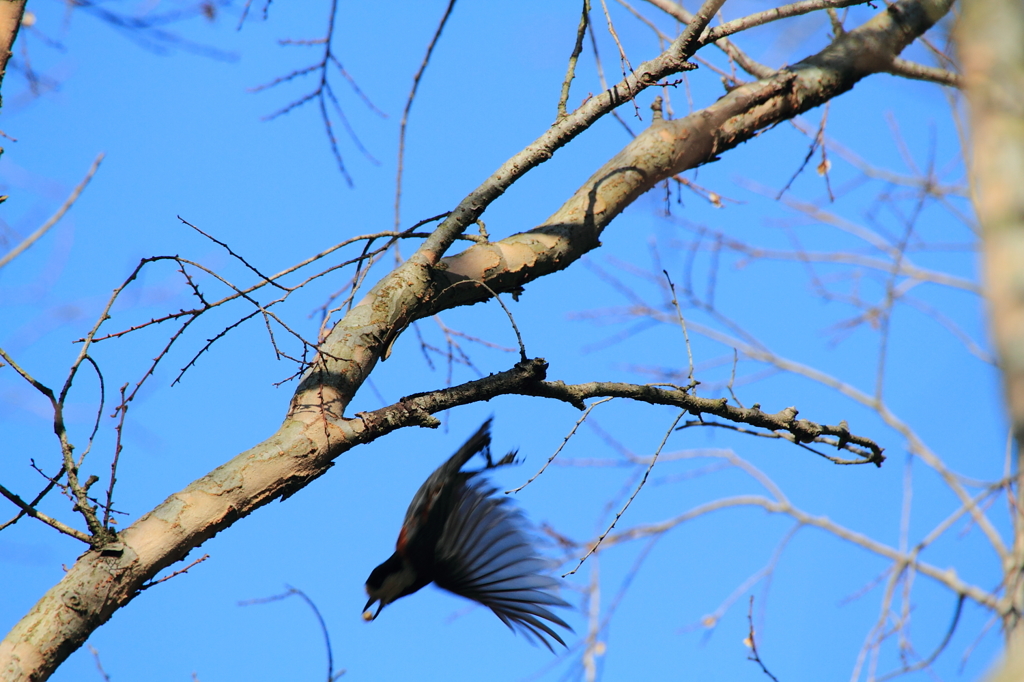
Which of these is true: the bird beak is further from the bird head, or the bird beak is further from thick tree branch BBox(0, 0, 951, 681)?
thick tree branch BBox(0, 0, 951, 681)

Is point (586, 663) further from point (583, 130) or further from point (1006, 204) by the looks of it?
point (1006, 204)

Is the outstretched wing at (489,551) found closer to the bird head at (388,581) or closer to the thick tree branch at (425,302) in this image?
the bird head at (388,581)

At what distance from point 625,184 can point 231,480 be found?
1.48 meters

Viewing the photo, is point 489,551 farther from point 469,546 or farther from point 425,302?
point 425,302

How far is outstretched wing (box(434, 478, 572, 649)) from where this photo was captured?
214 cm

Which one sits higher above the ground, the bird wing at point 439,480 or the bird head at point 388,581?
the bird wing at point 439,480

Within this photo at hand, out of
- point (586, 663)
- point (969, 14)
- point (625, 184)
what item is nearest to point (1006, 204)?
point (969, 14)

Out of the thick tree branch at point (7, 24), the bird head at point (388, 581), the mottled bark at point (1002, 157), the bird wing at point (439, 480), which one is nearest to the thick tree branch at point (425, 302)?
the bird wing at point (439, 480)

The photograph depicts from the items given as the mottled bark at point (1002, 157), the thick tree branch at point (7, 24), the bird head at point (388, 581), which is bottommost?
the mottled bark at point (1002, 157)

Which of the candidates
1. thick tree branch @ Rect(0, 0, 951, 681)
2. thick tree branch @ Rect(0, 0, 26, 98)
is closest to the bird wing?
thick tree branch @ Rect(0, 0, 951, 681)

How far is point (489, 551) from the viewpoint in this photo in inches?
85.7

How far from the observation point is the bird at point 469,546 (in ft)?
6.93

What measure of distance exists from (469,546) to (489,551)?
0.19ft

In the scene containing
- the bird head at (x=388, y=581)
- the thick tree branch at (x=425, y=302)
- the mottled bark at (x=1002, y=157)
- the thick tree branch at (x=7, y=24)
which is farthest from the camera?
the bird head at (x=388, y=581)
